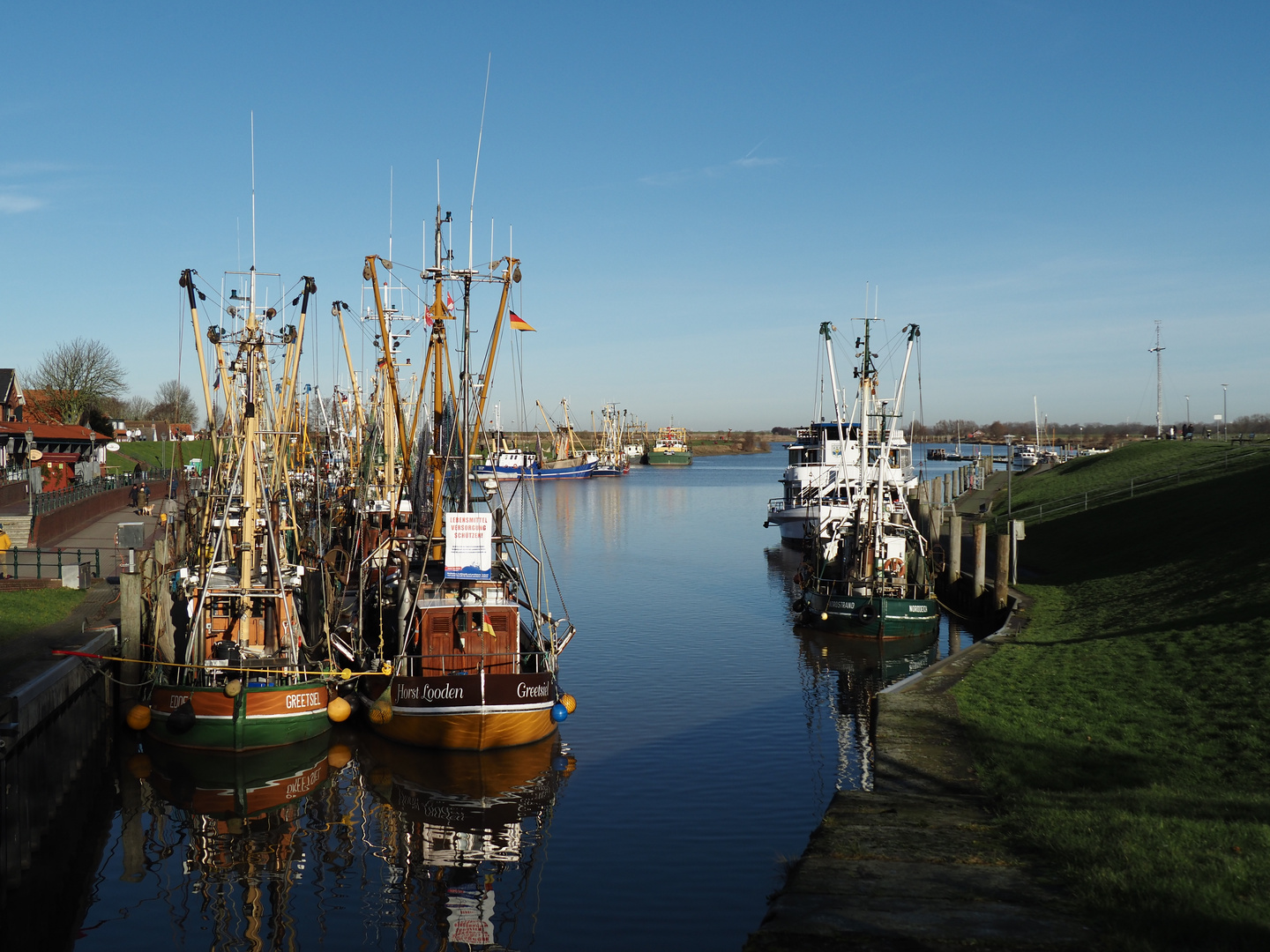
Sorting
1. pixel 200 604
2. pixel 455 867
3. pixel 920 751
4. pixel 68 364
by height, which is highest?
pixel 68 364

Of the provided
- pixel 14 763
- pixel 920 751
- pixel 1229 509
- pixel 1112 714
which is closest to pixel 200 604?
pixel 14 763

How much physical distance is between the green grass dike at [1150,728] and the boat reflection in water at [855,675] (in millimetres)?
3387

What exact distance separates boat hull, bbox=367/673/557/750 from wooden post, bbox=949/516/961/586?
26256 millimetres

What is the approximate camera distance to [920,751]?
2008cm

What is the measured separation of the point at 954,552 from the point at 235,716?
1305 inches

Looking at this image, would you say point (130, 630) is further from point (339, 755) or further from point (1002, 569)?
point (1002, 569)

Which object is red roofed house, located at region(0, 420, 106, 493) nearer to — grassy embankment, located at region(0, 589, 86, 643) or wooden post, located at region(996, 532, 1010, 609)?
grassy embankment, located at region(0, 589, 86, 643)

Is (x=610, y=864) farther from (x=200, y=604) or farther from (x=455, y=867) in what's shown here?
A: (x=200, y=604)

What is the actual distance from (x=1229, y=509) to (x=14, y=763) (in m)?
41.5

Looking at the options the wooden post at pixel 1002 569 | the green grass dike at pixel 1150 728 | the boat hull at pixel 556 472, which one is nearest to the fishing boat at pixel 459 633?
the green grass dike at pixel 1150 728

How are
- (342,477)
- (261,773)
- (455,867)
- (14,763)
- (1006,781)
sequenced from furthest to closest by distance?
(342,477)
(261,773)
(455,867)
(14,763)
(1006,781)

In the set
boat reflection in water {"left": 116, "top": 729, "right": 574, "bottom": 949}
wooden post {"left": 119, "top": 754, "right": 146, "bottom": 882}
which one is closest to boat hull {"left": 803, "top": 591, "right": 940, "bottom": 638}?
boat reflection in water {"left": 116, "top": 729, "right": 574, "bottom": 949}

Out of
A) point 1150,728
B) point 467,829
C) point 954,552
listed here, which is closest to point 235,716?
point 467,829

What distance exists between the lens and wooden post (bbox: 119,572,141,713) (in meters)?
28.0
